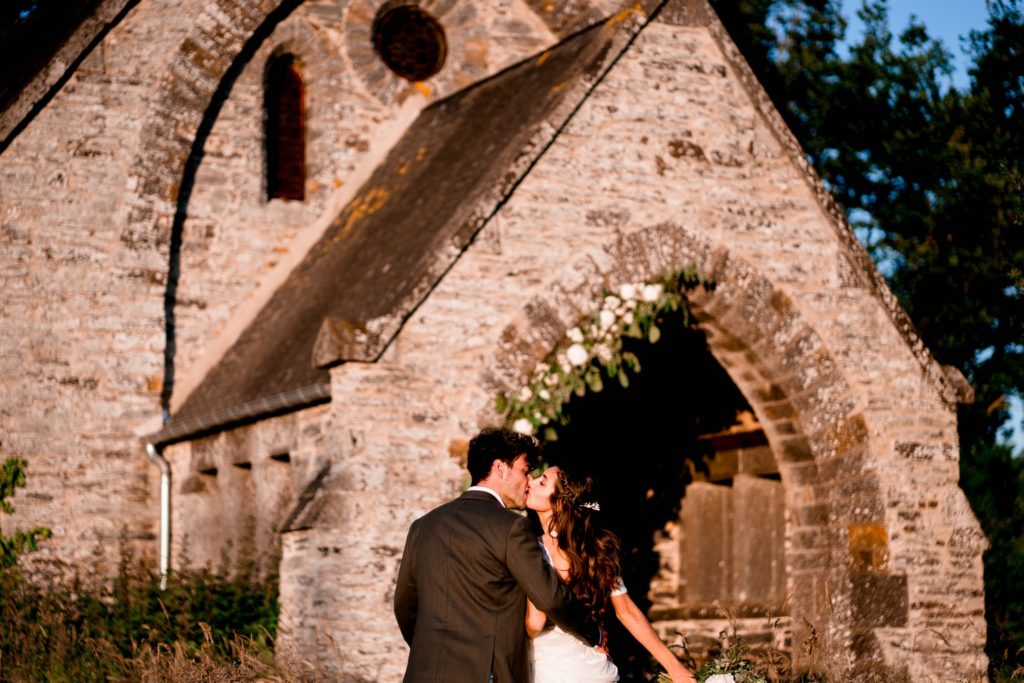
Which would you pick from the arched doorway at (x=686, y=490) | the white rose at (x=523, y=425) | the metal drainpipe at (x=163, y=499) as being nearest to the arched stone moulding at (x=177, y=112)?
the metal drainpipe at (x=163, y=499)

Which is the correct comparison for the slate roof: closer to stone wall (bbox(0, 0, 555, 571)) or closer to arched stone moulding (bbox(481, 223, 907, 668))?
stone wall (bbox(0, 0, 555, 571))

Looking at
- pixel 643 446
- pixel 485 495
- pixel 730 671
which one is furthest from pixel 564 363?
pixel 643 446

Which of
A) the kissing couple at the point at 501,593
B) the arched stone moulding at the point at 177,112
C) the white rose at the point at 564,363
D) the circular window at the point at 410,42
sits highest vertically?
the circular window at the point at 410,42

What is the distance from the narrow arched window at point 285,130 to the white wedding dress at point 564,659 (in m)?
8.26

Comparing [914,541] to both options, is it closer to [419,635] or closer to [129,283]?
[419,635]

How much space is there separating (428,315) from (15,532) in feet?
15.7

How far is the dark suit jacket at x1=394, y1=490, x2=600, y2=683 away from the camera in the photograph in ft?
18.4

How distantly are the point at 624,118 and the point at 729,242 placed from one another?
1.18 metres

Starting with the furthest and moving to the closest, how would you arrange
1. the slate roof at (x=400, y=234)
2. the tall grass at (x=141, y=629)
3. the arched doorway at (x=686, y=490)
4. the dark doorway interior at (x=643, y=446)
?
the dark doorway interior at (x=643, y=446)
the arched doorway at (x=686, y=490)
the slate roof at (x=400, y=234)
the tall grass at (x=141, y=629)

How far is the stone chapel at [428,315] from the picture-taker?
9.42 m

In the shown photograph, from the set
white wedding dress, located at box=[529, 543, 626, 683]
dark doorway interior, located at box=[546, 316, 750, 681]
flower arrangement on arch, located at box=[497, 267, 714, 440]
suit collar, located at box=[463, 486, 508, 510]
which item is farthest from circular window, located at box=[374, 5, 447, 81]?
suit collar, located at box=[463, 486, 508, 510]

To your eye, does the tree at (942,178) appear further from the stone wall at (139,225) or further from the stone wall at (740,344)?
the stone wall at (139,225)

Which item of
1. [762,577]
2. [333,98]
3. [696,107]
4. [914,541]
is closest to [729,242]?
[696,107]

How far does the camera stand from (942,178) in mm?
18906
